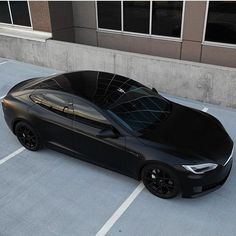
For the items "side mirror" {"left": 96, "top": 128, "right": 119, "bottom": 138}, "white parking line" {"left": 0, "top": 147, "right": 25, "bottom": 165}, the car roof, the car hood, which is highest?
the car roof

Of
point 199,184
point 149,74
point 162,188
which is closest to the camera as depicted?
point 199,184

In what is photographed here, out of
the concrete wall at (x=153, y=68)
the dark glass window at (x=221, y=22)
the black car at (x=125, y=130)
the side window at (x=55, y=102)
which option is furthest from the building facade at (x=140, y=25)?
the side window at (x=55, y=102)

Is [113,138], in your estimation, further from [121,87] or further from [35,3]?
[35,3]

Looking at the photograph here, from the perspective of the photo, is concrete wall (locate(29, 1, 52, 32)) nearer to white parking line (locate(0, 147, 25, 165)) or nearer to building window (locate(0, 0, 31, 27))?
building window (locate(0, 0, 31, 27))

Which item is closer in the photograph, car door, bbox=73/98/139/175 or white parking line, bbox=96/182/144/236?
white parking line, bbox=96/182/144/236

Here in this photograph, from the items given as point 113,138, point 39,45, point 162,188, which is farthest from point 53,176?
point 39,45

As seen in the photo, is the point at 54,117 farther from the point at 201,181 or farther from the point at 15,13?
the point at 15,13

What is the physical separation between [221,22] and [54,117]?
18.6 feet

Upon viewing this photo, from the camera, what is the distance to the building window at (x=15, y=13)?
1136 centimetres

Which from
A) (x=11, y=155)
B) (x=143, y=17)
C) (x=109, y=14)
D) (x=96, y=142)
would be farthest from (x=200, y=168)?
(x=109, y=14)

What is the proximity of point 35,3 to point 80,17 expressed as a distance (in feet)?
5.39

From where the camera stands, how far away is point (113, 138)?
4.82 m

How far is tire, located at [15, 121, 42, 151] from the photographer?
5750mm

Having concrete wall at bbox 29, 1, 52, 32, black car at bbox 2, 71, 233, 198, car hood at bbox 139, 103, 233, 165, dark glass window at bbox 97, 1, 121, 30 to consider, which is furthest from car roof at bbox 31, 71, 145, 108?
concrete wall at bbox 29, 1, 52, 32
